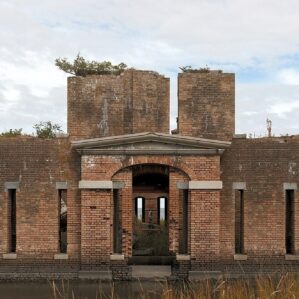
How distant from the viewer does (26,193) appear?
55.2 feet

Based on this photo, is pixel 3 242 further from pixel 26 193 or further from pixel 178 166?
pixel 178 166

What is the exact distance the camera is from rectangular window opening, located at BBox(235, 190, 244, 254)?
17.0 meters

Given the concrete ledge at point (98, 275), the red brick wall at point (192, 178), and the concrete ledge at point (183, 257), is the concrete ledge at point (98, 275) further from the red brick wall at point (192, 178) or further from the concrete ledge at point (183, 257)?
the concrete ledge at point (183, 257)

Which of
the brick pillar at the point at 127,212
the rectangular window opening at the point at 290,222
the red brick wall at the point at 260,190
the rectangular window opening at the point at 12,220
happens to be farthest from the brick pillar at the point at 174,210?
the rectangular window opening at the point at 12,220

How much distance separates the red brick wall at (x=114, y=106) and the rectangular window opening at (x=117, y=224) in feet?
6.46

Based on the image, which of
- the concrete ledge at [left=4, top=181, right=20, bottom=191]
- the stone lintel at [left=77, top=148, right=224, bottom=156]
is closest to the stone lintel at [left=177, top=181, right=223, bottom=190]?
the stone lintel at [left=77, top=148, right=224, bottom=156]

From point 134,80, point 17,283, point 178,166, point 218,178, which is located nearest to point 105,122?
point 134,80

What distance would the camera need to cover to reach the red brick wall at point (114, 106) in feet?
57.2

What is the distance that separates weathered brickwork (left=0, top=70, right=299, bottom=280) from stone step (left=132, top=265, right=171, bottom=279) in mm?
318

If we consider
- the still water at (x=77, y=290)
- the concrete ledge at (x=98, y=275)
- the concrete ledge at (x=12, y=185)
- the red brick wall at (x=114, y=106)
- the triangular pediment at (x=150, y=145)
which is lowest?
the still water at (x=77, y=290)

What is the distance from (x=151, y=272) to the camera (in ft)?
54.4

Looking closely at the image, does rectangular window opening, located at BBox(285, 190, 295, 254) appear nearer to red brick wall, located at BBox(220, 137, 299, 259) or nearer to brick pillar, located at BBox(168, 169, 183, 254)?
red brick wall, located at BBox(220, 137, 299, 259)

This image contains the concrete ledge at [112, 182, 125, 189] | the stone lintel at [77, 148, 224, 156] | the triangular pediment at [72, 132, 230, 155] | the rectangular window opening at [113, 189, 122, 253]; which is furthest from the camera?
the rectangular window opening at [113, 189, 122, 253]

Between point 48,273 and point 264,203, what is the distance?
6595 millimetres
